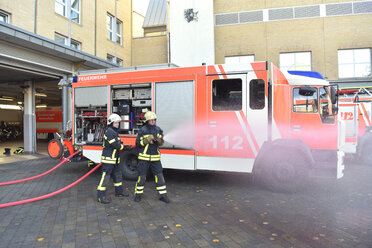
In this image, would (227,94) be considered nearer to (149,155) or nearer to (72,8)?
(149,155)

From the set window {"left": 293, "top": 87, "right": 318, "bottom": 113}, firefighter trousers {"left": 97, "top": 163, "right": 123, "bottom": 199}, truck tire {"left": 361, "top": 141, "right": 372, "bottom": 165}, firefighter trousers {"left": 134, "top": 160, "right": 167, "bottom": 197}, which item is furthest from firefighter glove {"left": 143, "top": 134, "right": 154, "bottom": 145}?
truck tire {"left": 361, "top": 141, "right": 372, "bottom": 165}

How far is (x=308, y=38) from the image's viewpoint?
55.3 ft

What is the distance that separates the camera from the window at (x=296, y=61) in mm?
16812

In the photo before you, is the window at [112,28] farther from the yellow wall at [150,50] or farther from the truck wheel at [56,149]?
the truck wheel at [56,149]

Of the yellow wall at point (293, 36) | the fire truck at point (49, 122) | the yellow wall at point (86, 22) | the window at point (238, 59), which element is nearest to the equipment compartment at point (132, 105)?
the yellow wall at point (86, 22)

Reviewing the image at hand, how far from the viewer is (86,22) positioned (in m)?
16.0

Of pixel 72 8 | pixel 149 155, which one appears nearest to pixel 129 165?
pixel 149 155

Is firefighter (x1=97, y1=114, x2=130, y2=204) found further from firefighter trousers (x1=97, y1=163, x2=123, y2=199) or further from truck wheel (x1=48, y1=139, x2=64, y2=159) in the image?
truck wheel (x1=48, y1=139, x2=64, y2=159)

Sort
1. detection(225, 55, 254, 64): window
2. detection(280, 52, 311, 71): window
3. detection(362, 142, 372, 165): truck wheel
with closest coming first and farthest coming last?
1. detection(362, 142, 372, 165): truck wheel
2. detection(280, 52, 311, 71): window
3. detection(225, 55, 254, 64): window

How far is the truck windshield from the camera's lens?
5695mm

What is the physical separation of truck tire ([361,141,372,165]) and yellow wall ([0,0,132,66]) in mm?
15194

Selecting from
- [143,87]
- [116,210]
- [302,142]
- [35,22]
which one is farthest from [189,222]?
[35,22]

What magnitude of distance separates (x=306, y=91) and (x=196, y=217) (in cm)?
374

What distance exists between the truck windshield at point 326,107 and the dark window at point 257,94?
4.42 feet
